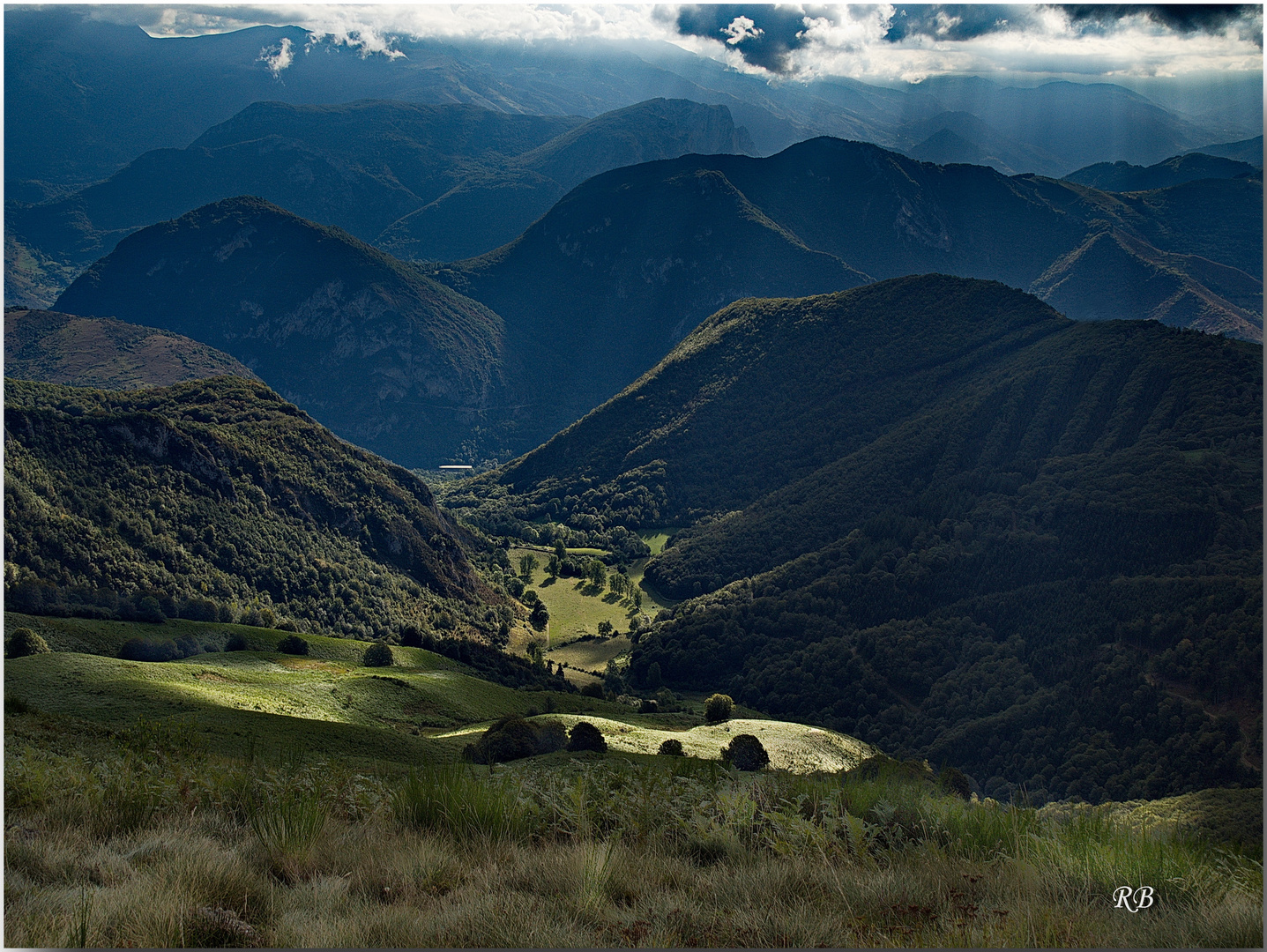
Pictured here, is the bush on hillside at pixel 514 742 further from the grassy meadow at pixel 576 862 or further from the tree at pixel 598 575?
the tree at pixel 598 575

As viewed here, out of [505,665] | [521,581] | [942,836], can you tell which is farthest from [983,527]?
[942,836]

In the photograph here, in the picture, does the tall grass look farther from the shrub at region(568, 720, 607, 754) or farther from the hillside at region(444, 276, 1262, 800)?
the hillside at region(444, 276, 1262, 800)

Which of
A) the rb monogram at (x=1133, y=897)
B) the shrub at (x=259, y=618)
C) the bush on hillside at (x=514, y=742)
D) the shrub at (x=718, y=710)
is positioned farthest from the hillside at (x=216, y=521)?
the rb monogram at (x=1133, y=897)

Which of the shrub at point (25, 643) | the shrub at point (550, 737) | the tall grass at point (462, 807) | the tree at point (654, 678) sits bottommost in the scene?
the tree at point (654, 678)

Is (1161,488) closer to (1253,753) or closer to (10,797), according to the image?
(1253,753)

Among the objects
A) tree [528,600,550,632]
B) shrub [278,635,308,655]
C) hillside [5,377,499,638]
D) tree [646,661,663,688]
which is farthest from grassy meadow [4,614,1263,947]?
tree [528,600,550,632]
